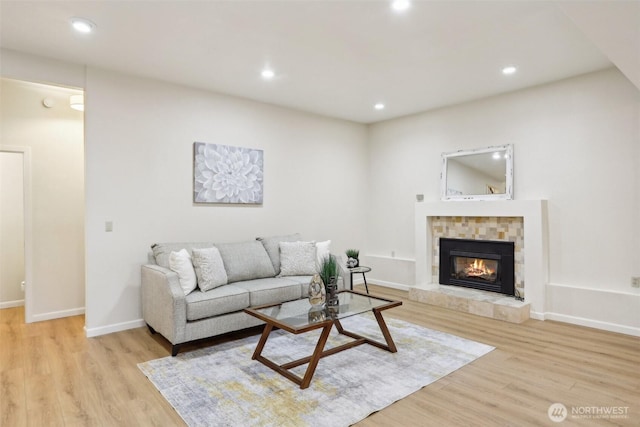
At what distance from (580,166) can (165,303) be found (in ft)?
14.5

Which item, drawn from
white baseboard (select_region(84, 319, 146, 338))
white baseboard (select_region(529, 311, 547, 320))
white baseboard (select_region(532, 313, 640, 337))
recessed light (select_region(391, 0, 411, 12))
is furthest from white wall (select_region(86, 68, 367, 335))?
white baseboard (select_region(532, 313, 640, 337))

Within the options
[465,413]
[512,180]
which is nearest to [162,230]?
[465,413]

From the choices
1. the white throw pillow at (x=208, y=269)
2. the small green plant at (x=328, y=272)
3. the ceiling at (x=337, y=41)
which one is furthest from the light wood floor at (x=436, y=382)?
the ceiling at (x=337, y=41)

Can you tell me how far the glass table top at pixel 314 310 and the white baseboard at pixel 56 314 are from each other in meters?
2.76

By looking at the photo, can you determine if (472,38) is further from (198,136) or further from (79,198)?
(79,198)

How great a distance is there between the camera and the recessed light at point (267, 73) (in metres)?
3.82

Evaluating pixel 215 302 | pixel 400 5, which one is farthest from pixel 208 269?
pixel 400 5

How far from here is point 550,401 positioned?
94.6 inches

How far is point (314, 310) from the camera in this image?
119 inches

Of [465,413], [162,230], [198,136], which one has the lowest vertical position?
[465,413]

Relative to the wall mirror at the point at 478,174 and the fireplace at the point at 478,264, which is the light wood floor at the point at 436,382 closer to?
the fireplace at the point at 478,264

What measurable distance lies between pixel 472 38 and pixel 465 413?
2826 mm

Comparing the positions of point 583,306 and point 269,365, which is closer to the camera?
point 269,365

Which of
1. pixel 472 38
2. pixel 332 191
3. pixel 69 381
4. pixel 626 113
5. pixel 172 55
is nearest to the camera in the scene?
pixel 69 381
